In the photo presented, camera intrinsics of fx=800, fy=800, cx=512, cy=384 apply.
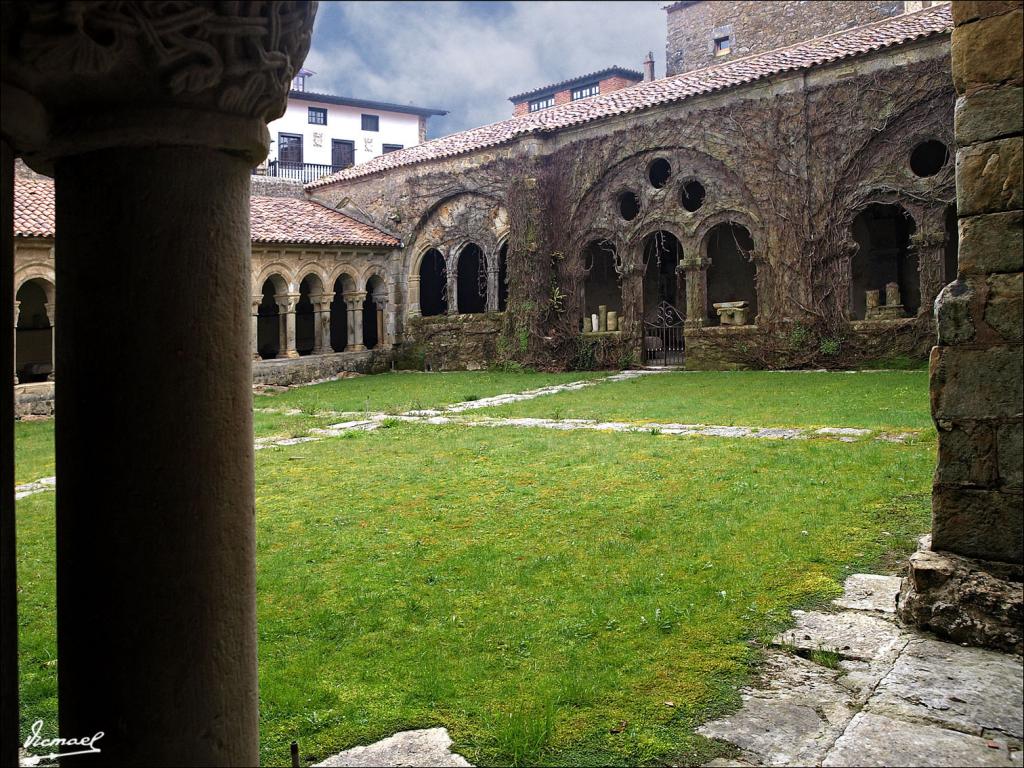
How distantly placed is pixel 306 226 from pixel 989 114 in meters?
19.6

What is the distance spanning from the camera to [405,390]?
52.0ft

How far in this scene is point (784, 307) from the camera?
15.9 m

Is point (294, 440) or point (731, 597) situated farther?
point (294, 440)

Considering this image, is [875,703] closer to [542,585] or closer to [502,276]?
[542,585]

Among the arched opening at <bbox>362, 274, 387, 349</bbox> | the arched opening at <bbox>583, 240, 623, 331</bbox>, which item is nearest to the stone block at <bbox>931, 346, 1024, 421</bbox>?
the arched opening at <bbox>583, 240, 623, 331</bbox>

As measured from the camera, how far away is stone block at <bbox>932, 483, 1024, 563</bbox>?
3.13 m

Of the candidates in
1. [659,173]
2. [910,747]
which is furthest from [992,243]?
[659,173]

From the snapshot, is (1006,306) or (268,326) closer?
(1006,306)

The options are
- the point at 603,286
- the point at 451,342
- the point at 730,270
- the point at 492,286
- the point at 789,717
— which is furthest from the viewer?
the point at 603,286

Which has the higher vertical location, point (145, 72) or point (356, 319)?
point (356, 319)

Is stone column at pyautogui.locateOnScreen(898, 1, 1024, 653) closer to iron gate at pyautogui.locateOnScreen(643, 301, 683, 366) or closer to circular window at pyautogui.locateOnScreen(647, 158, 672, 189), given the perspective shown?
iron gate at pyautogui.locateOnScreen(643, 301, 683, 366)

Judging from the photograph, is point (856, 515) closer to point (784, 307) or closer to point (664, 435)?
point (664, 435)

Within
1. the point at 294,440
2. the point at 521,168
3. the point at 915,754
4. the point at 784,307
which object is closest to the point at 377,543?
the point at 915,754

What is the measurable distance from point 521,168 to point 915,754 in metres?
18.3
